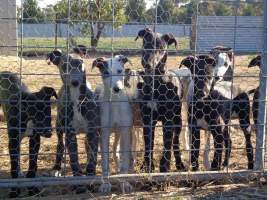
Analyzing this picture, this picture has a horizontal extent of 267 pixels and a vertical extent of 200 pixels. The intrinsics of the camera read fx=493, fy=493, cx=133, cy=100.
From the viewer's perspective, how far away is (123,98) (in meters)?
5.62

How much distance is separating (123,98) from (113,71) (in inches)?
13.0

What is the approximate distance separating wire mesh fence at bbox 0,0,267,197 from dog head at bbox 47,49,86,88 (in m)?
0.01

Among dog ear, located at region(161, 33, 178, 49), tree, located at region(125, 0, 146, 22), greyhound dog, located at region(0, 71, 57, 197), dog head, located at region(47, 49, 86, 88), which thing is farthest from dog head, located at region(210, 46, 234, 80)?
greyhound dog, located at region(0, 71, 57, 197)

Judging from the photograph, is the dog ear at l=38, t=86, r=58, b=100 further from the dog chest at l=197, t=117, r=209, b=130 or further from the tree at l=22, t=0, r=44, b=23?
the dog chest at l=197, t=117, r=209, b=130

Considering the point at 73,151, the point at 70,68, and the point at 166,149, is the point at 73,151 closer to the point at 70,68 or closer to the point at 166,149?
the point at 70,68

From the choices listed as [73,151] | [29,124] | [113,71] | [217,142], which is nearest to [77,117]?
[73,151]

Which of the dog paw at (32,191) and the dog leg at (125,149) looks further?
the dog leg at (125,149)

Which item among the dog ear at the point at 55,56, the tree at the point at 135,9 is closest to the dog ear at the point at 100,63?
the dog ear at the point at 55,56

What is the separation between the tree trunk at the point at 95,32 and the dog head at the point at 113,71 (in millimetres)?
433

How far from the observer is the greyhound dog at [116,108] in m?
5.36

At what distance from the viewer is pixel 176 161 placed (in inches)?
229

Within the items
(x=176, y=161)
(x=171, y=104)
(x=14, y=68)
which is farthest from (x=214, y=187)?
(x=14, y=68)

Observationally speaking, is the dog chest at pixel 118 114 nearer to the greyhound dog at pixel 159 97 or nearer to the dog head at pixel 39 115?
the greyhound dog at pixel 159 97

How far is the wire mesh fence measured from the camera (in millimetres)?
Result: 4891
